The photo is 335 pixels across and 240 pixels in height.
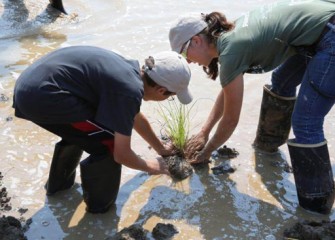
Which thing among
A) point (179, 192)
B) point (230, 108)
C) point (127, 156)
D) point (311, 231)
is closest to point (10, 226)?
point (127, 156)

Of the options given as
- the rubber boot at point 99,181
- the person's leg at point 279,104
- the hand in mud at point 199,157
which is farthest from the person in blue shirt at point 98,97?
the person's leg at point 279,104

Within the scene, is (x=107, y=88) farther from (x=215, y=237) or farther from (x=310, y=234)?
(x=310, y=234)

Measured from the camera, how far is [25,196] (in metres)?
3.58

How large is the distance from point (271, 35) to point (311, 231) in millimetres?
1360

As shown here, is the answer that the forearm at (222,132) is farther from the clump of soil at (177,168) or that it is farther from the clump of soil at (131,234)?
the clump of soil at (131,234)

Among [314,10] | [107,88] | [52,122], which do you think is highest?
[314,10]

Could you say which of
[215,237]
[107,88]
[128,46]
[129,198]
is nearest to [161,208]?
[129,198]

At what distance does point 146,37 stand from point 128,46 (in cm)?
45

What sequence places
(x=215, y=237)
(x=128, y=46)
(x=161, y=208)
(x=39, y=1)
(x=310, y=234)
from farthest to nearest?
(x=39, y=1), (x=128, y=46), (x=161, y=208), (x=215, y=237), (x=310, y=234)

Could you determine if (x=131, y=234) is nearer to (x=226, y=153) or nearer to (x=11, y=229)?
(x=11, y=229)

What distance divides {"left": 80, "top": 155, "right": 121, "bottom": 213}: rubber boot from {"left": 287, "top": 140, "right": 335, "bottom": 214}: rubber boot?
1.30 m

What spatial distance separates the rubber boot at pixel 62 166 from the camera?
11.5 ft

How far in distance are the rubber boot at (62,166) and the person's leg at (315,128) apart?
64.6 inches

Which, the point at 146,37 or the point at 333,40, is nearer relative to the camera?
the point at 333,40
